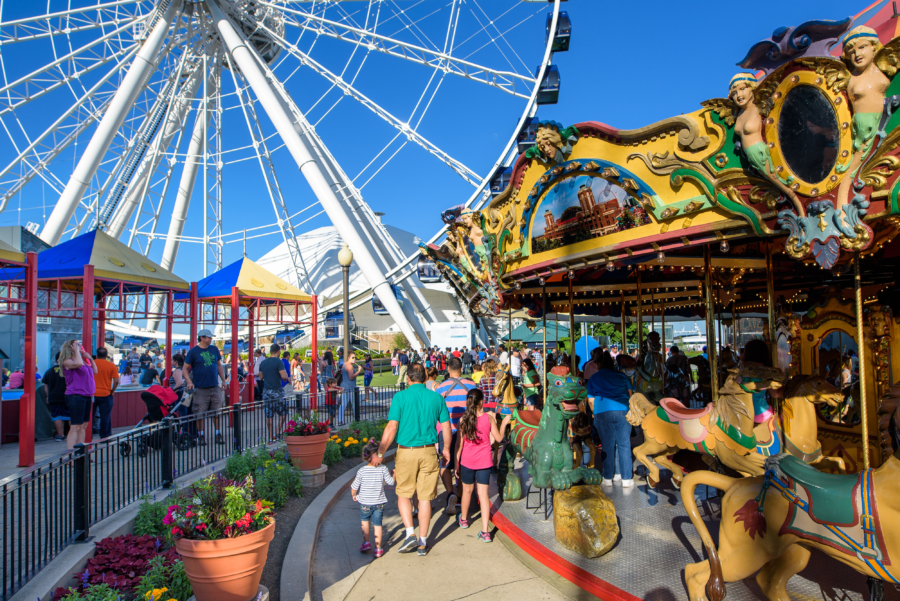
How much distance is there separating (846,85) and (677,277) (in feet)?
18.3

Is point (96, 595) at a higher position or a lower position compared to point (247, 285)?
lower

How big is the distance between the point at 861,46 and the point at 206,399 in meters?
8.26

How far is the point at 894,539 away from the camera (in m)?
2.69

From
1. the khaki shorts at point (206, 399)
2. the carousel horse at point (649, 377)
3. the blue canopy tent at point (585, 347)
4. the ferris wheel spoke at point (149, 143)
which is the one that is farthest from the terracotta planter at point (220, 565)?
the ferris wheel spoke at point (149, 143)

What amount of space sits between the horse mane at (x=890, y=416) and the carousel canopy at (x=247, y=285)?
34.0 ft

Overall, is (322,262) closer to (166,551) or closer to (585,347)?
(585,347)

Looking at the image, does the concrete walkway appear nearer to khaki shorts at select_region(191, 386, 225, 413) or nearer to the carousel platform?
the carousel platform

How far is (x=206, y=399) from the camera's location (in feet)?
26.3

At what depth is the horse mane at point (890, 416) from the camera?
3475mm

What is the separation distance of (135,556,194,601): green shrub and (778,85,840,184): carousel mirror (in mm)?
4694

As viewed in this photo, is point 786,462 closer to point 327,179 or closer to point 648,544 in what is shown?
point 648,544

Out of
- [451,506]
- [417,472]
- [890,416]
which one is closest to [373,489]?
[417,472]

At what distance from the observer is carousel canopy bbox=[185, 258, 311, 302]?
11.3 metres

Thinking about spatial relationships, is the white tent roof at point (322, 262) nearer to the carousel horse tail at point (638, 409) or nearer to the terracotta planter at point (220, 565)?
the carousel horse tail at point (638, 409)
